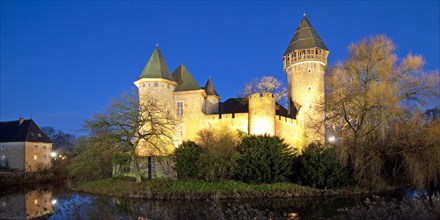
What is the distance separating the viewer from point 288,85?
3003 cm

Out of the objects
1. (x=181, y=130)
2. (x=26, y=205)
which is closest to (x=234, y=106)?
(x=181, y=130)

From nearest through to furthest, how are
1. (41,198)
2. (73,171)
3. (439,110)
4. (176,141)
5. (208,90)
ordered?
(439,110)
(41,198)
(73,171)
(176,141)
(208,90)

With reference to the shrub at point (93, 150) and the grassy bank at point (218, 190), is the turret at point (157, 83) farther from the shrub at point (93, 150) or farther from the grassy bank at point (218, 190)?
the grassy bank at point (218, 190)

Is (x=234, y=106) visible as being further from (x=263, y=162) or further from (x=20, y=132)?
(x=20, y=132)

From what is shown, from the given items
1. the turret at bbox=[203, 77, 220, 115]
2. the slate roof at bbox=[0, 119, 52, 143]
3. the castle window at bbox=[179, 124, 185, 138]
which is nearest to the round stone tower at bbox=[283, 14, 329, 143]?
the turret at bbox=[203, 77, 220, 115]

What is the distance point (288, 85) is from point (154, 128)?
14.7 metres

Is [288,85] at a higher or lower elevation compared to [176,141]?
higher

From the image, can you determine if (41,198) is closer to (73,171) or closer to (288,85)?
(73,171)

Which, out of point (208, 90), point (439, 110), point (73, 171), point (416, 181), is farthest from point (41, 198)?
point (439, 110)

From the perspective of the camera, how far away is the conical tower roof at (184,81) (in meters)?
26.4

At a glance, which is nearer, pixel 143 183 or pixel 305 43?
pixel 143 183

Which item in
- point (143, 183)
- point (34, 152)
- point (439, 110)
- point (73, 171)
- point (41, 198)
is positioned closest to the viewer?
point (439, 110)

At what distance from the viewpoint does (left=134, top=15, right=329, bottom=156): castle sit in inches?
940

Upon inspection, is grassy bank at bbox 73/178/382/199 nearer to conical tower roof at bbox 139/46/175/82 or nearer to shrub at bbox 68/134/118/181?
shrub at bbox 68/134/118/181
